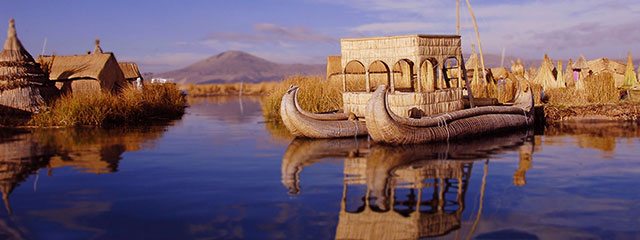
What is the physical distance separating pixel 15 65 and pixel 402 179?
49.4ft

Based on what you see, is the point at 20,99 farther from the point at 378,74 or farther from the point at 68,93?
the point at 378,74

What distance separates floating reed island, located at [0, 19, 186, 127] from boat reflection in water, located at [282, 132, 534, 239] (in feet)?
26.2

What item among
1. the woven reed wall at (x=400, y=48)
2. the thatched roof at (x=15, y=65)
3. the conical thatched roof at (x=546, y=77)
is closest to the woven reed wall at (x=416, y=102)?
the woven reed wall at (x=400, y=48)

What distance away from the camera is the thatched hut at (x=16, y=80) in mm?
19250

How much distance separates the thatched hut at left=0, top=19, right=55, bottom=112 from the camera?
1925 centimetres

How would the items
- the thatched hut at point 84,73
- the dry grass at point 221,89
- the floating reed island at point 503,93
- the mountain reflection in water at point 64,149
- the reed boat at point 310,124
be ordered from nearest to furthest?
the mountain reflection in water at point 64,149 < the reed boat at point 310,124 < the floating reed island at point 503,93 < the thatched hut at point 84,73 < the dry grass at point 221,89

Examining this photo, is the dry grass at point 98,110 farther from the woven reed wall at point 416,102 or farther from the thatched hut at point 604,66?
the thatched hut at point 604,66

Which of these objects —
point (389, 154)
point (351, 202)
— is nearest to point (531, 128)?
point (389, 154)

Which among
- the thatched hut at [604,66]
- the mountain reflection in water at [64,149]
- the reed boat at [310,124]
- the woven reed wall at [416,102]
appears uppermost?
the thatched hut at [604,66]

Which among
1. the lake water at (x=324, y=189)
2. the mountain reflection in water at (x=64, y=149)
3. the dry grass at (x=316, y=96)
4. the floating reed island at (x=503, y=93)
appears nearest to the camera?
the lake water at (x=324, y=189)

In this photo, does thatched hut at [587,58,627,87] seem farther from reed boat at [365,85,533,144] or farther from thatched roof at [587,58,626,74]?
reed boat at [365,85,533,144]

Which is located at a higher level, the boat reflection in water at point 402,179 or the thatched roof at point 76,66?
the thatched roof at point 76,66

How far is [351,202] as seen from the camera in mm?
7375

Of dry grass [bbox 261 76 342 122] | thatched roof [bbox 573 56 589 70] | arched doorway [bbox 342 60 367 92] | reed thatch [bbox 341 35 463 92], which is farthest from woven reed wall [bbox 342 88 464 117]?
thatched roof [bbox 573 56 589 70]
